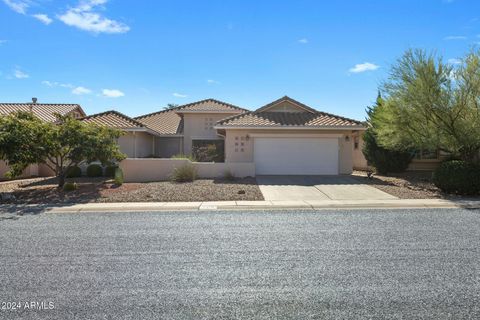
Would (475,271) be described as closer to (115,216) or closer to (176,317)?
(176,317)

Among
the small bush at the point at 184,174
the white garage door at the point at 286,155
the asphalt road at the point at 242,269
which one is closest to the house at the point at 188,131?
the white garage door at the point at 286,155

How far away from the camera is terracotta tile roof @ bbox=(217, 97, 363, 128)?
800 inches

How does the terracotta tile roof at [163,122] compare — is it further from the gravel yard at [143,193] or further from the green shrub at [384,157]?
the green shrub at [384,157]

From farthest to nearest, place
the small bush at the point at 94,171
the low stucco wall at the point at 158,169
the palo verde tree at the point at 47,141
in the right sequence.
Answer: the small bush at the point at 94,171 → the low stucco wall at the point at 158,169 → the palo verde tree at the point at 47,141

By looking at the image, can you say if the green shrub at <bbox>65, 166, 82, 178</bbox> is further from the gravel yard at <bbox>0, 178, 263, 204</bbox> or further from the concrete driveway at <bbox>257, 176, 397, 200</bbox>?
the concrete driveway at <bbox>257, 176, 397, 200</bbox>

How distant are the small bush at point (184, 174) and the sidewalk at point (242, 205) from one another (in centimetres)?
522

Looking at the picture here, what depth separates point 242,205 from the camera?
11438mm

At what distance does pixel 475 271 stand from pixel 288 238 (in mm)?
3227

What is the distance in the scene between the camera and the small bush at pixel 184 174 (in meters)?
17.2

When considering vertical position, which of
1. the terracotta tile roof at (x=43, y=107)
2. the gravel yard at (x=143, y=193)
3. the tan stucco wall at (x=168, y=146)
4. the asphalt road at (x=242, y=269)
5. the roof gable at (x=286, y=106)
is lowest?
the asphalt road at (x=242, y=269)

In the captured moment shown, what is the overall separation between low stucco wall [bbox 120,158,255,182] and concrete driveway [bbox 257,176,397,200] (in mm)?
2141

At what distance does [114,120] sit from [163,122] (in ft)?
21.7

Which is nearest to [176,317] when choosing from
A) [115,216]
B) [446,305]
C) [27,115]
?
[446,305]

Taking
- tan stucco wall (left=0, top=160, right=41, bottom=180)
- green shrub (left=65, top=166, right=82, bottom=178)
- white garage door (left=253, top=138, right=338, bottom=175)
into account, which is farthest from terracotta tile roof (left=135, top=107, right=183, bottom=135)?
white garage door (left=253, top=138, right=338, bottom=175)
